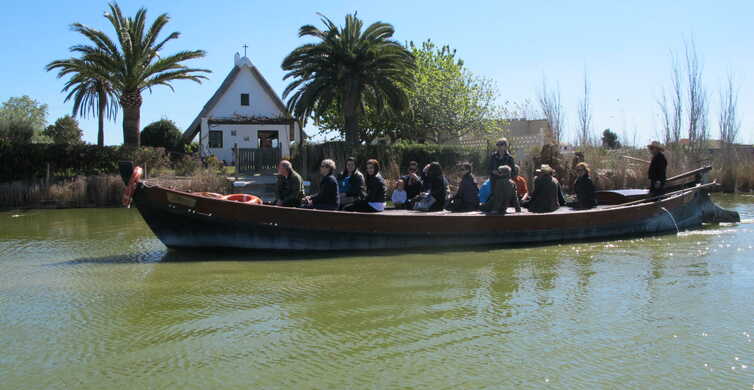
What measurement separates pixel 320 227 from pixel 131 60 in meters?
16.0

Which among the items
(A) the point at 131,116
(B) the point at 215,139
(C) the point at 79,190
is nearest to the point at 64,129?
(B) the point at 215,139

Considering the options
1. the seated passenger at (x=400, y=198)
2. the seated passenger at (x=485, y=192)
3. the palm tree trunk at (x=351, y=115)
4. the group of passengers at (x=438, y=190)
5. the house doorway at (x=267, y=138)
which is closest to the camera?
the group of passengers at (x=438, y=190)

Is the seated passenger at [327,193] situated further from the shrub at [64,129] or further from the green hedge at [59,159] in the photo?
the shrub at [64,129]

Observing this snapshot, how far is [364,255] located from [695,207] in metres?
8.65

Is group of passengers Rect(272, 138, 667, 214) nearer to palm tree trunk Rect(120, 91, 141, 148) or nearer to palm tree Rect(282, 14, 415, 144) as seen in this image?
palm tree Rect(282, 14, 415, 144)

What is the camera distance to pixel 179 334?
227 inches

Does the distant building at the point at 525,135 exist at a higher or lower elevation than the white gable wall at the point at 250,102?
lower

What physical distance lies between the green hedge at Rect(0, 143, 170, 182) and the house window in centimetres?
1095

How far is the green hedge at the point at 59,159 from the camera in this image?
2052cm

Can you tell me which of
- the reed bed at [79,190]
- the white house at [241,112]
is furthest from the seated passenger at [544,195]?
the white house at [241,112]

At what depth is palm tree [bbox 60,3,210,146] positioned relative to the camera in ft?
72.6

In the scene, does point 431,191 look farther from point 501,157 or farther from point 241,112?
point 241,112

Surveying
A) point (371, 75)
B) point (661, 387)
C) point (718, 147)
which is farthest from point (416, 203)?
point (718, 147)

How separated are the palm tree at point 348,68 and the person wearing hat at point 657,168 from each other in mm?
11436
